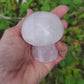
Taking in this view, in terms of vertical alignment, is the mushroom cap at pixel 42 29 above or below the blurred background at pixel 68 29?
above

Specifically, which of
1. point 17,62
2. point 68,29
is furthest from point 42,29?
point 68,29

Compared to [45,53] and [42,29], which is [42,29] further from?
[45,53]

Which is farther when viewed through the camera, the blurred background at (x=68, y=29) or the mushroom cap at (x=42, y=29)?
the blurred background at (x=68, y=29)

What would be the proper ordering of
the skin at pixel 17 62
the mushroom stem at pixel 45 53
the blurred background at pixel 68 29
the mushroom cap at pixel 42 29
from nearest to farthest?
1. the mushroom cap at pixel 42 29
2. the skin at pixel 17 62
3. the mushroom stem at pixel 45 53
4. the blurred background at pixel 68 29

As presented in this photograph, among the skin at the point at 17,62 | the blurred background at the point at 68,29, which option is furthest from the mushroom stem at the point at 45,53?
the blurred background at the point at 68,29

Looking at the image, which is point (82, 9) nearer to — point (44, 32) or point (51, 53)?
point (51, 53)

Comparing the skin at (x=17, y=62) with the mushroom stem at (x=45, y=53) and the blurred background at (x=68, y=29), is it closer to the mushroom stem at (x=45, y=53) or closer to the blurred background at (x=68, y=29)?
the mushroom stem at (x=45, y=53)
